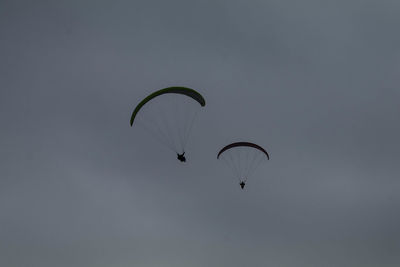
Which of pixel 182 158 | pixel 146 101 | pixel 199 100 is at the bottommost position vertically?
pixel 182 158

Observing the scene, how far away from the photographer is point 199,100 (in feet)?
133

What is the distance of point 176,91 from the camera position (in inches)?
1538

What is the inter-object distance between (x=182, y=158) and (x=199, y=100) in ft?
21.9

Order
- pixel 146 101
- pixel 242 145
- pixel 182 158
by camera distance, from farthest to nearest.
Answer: pixel 242 145, pixel 182 158, pixel 146 101

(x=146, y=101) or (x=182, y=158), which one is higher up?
(x=146, y=101)

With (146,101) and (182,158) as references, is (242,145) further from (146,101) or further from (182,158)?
(146,101)

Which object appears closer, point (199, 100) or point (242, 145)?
point (199, 100)

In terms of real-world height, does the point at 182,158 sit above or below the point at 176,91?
below

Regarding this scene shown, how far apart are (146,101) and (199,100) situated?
5.85 metres

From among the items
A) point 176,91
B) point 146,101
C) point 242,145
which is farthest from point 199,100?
point 242,145

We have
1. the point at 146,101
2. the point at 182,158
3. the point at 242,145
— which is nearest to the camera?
the point at 146,101

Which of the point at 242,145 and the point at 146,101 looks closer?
the point at 146,101

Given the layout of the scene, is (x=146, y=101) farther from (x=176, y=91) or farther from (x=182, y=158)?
(x=182, y=158)

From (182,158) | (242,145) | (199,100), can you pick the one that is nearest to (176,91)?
(199,100)
